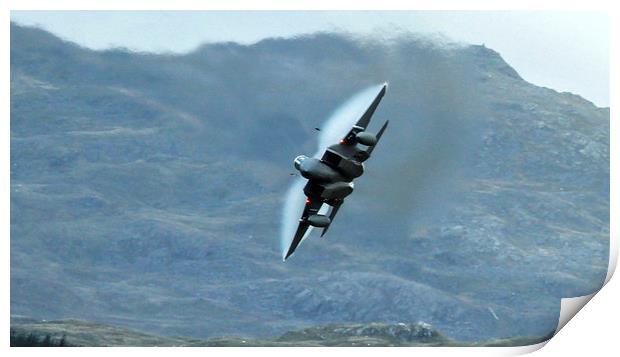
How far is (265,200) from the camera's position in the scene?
11581cm

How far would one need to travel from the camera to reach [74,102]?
445ft

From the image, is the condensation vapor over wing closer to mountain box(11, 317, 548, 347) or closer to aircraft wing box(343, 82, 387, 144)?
aircraft wing box(343, 82, 387, 144)

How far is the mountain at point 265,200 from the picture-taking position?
111125mm

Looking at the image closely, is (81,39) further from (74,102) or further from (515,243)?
(515,243)

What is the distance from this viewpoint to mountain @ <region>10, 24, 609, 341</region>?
11112 cm

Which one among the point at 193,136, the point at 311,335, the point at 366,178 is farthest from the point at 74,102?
the point at 366,178

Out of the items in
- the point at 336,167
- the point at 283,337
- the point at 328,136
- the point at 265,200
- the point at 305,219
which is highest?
the point at 328,136
